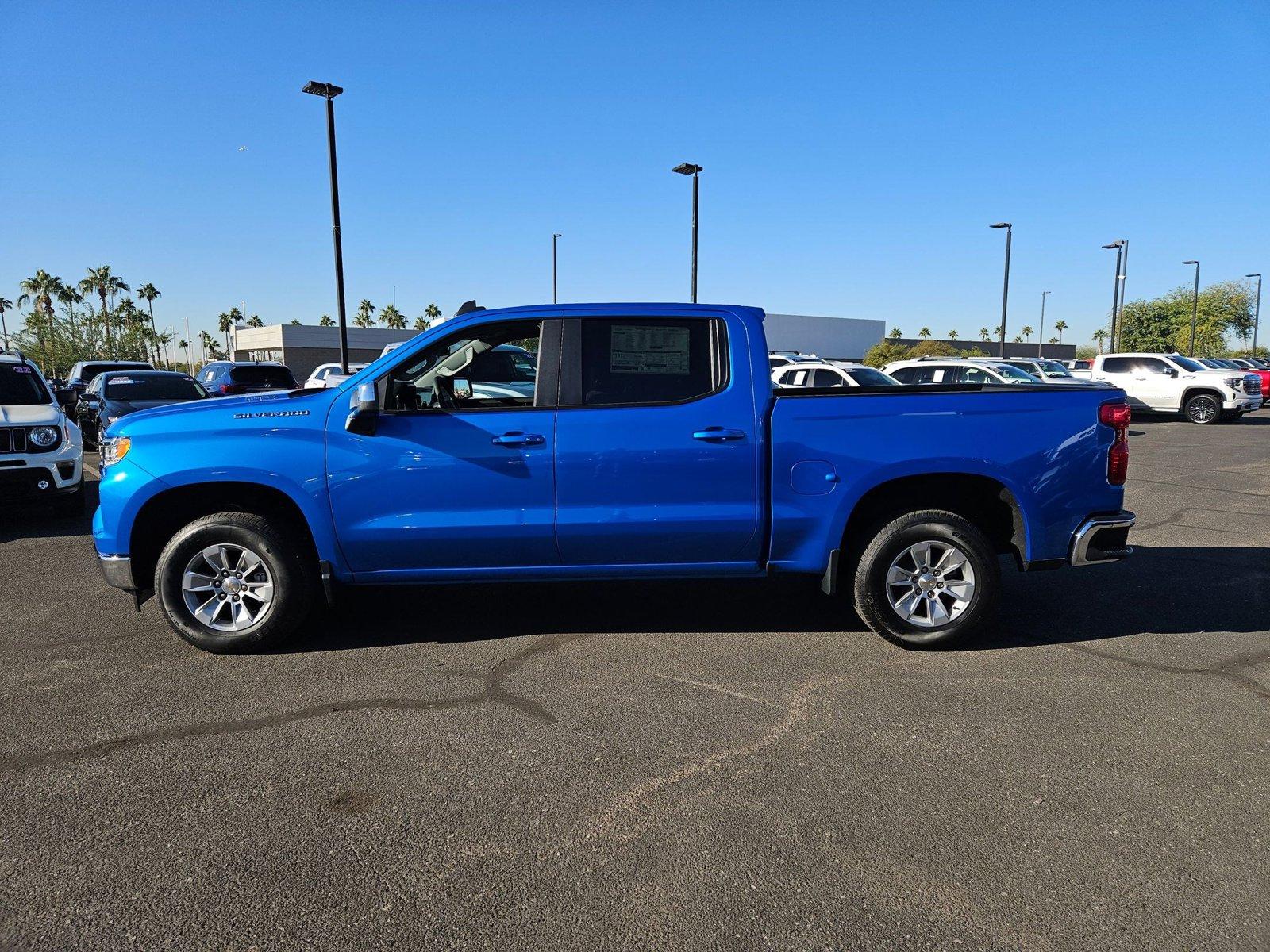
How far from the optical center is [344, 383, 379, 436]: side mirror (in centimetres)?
453

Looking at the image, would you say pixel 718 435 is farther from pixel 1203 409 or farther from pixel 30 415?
pixel 1203 409

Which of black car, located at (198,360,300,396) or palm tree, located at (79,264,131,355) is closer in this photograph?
black car, located at (198,360,300,396)

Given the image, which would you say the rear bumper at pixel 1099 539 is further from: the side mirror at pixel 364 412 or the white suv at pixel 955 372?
the white suv at pixel 955 372

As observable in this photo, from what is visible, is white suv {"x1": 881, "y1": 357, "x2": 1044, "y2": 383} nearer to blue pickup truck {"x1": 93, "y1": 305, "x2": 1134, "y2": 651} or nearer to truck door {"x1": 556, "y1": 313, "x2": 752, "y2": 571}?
blue pickup truck {"x1": 93, "y1": 305, "x2": 1134, "y2": 651}

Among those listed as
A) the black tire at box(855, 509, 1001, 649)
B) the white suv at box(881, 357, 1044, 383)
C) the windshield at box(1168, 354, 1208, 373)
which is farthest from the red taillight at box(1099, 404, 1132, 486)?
the windshield at box(1168, 354, 1208, 373)

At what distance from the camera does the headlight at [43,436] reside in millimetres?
8492

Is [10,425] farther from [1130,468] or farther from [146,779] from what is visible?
[1130,468]

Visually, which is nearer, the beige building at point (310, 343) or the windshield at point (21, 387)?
the windshield at point (21, 387)

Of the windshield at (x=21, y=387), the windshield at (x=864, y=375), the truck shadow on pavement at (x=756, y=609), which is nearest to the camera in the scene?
the truck shadow on pavement at (x=756, y=609)

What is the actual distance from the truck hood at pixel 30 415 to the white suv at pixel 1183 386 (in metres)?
22.0

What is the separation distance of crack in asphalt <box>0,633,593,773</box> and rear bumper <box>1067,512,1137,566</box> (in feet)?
9.91

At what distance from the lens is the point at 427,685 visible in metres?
4.31

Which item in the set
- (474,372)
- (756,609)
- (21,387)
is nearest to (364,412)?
(474,372)

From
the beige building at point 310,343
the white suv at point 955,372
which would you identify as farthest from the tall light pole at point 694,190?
the beige building at point 310,343
